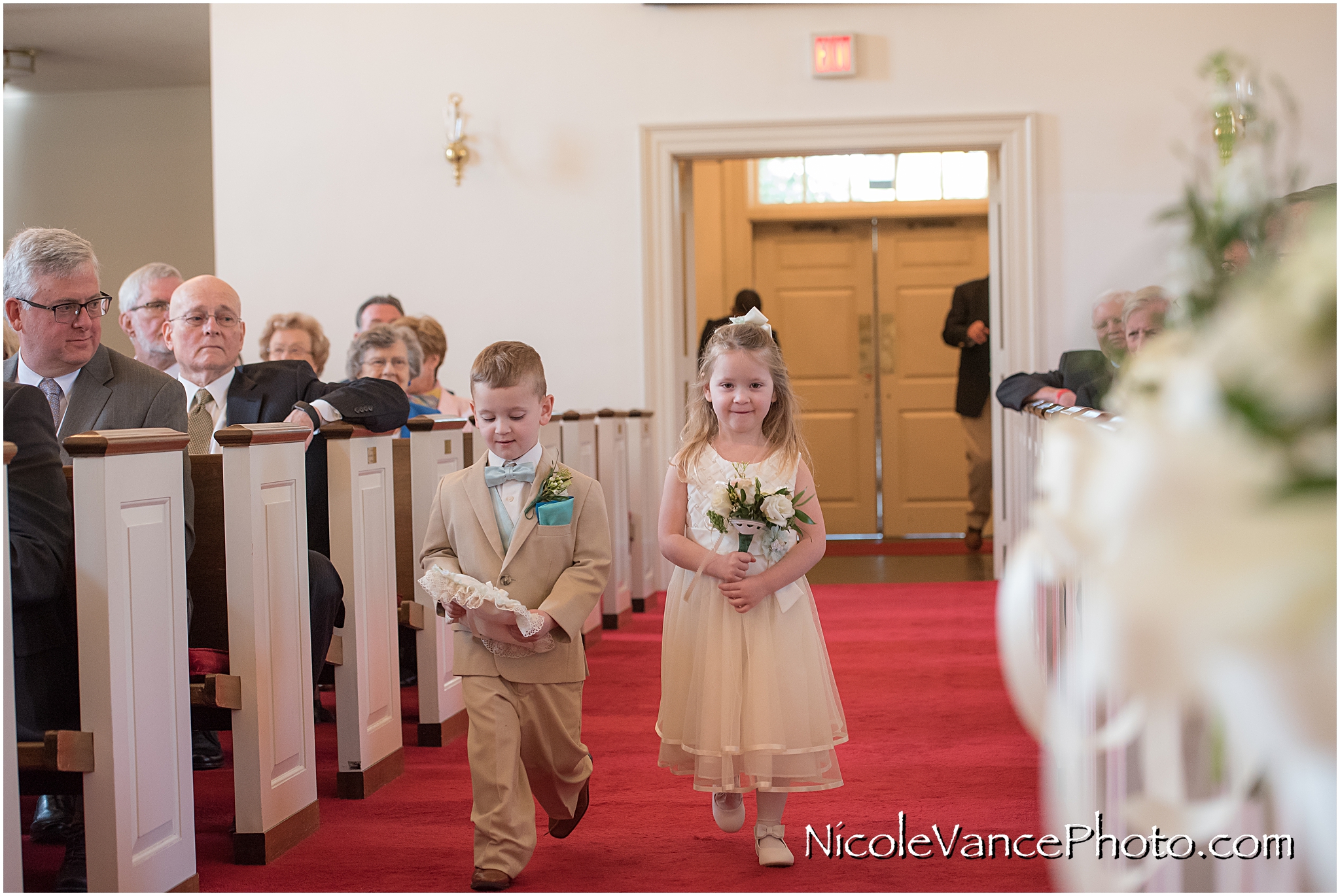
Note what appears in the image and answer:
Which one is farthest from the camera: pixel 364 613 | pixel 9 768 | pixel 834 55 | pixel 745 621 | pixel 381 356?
pixel 834 55

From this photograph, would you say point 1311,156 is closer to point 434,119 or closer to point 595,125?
point 595,125

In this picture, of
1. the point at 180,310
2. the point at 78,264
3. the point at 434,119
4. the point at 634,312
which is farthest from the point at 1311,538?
the point at 434,119

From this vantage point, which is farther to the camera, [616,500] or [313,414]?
[616,500]

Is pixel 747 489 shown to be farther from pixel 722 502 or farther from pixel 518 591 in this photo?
pixel 518 591

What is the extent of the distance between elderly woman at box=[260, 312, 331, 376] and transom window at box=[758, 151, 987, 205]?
4922 mm

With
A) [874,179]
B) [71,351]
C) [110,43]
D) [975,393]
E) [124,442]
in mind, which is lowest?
[124,442]

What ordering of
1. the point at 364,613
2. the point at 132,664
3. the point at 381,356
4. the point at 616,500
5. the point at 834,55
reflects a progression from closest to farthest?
the point at 132,664
the point at 364,613
the point at 381,356
the point at 616,500
the point at 834,55

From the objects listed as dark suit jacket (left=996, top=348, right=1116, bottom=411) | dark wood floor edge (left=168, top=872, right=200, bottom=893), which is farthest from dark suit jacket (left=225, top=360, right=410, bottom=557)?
dark suit jacket (left=996, top=348, right=1116, bottom=411)

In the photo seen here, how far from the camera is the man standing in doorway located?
26.4ft

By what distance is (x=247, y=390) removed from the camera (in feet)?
12.1

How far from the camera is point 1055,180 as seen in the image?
21.2 ft

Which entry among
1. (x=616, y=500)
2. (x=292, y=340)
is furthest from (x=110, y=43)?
(x=616, y=500)

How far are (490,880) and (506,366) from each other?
1040 mm

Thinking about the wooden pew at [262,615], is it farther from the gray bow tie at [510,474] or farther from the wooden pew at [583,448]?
the wooden pew at [583,448]
